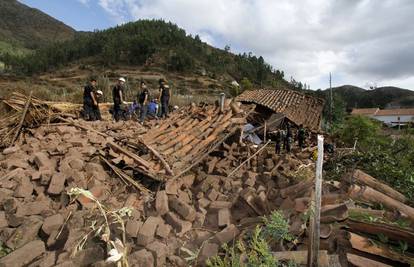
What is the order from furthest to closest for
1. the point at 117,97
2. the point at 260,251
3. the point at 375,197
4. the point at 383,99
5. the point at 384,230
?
the point at 383,99, the point at 117,97, the point at 375,197, the point at 384,230, the point at 260,251

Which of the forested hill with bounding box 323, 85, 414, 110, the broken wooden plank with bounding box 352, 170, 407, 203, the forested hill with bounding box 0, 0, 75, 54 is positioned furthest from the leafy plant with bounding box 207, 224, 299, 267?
the forested hill with bounding box 0, 0, 75, 54

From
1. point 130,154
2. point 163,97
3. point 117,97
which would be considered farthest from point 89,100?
point 130,154

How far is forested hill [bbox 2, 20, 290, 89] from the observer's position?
62938 mm

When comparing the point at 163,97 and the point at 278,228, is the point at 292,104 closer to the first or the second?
the point at 163,97

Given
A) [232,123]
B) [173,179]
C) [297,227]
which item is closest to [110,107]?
[232,123]

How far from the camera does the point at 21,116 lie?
289 inches

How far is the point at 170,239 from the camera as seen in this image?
423 centimetres

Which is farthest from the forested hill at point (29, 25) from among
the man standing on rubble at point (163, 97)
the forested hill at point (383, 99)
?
the man standing on rubble at point (163, 97)

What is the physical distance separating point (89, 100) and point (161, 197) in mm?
5620

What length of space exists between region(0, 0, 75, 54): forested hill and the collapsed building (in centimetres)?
11636

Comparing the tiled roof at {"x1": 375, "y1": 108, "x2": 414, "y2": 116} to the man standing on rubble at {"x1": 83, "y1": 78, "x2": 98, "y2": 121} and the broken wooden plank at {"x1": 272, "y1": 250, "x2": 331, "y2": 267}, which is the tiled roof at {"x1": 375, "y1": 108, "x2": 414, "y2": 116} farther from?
the broken wooden plank at {"x1": 272, "y1": 250, "x2": 331, "y2": 267}

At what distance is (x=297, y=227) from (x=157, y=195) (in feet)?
7.13

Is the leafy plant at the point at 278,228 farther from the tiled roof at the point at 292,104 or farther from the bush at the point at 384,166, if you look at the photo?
the tiled roof at the point at 292,104

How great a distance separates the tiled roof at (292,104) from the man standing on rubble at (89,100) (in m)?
9.92
